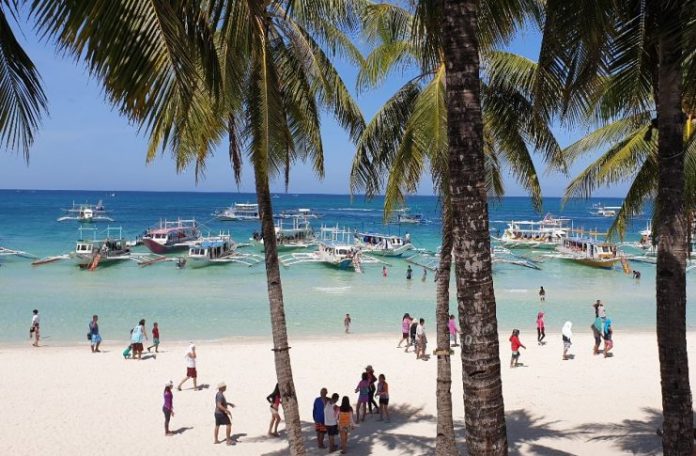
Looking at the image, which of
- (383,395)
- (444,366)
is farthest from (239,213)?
(444,366)

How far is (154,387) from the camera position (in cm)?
1581

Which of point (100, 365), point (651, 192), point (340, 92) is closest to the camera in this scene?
point (340, 92)

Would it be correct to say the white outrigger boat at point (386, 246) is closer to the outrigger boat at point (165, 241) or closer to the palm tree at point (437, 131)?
the outrigger boat at point (165, 241)

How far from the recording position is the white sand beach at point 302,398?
1144 centimetres

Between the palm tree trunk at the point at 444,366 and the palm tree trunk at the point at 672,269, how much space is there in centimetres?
298

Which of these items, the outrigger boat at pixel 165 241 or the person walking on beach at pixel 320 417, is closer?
the person walking on beach at pixel 320 417

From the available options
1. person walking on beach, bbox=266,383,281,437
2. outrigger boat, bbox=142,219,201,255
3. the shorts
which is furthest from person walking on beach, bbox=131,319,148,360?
outrigger boat, bbox=142,219,201,255

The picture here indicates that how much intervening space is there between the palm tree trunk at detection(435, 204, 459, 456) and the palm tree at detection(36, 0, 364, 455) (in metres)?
2.21

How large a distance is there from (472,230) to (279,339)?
185 inches

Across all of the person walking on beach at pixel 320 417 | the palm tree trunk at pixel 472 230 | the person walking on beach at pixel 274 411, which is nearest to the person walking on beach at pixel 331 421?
the person walking on beach at pixel 320 417

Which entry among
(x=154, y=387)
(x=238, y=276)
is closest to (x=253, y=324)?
(x=154, y=387)

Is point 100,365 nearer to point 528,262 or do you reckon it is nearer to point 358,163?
point 358,163

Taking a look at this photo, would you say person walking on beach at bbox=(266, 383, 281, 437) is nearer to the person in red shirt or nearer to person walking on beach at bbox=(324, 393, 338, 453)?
person walking on beach at bbox=(324, 393, 338, 453)

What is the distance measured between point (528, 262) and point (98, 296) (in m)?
33.2
